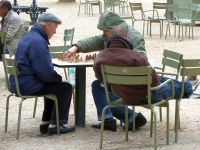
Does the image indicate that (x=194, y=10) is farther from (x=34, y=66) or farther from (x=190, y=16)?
(x=34, y=66)

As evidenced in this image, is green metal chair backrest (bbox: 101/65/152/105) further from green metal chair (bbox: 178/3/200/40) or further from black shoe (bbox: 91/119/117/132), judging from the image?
green metal chair (bbox: 178/3/200/40)

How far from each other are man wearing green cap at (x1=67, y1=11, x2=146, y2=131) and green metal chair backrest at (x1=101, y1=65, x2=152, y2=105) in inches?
27.9

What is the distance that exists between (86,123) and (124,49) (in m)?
1.57

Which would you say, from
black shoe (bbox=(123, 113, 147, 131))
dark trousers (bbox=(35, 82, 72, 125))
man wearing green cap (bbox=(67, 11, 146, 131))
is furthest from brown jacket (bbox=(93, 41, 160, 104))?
black shoe (bbox=(123, 113, 147, 131))

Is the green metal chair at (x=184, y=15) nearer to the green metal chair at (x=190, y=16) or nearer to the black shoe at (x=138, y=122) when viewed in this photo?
the green metal chair at (x=190, y=16)

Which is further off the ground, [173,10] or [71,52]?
[71,52]

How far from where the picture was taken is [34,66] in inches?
275

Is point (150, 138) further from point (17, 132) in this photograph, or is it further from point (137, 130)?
point (17, 132)

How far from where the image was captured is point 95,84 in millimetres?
7371

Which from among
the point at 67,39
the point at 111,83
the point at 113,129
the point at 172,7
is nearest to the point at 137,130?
the point at 113,129

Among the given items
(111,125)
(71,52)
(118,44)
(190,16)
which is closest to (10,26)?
(71,52)

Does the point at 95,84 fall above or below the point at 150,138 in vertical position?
above

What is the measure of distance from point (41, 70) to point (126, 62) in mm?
975

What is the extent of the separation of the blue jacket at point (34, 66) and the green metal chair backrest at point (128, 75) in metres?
0.73
